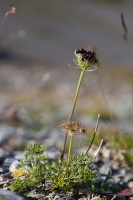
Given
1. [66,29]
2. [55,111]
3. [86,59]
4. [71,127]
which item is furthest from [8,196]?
[66,29]

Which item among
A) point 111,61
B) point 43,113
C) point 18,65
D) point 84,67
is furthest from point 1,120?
point 111,61

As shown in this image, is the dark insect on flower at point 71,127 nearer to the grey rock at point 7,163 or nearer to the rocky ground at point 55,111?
the rocky ground at point 55,111

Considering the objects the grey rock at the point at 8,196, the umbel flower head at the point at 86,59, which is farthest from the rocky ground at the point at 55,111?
the umbel flower head at the point at 86,59

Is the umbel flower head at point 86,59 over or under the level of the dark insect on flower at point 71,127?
over

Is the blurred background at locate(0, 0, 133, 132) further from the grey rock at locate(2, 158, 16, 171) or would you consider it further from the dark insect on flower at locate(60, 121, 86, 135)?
the dark insect on flower at locate(60, 121, 86, 135)

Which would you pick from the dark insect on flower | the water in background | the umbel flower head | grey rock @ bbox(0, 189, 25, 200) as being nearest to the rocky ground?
grey rock @ bbox(0, 189, 25, 200)

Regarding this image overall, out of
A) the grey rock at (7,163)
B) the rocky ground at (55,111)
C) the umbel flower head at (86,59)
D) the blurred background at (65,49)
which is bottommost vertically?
the grey rock at (7,163)

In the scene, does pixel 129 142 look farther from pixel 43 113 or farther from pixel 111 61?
pixel 111 61
